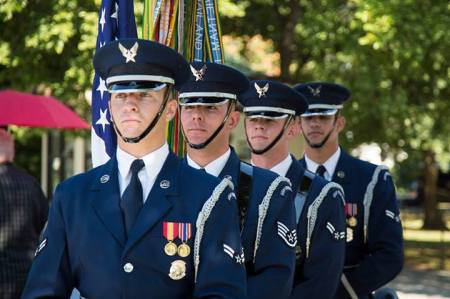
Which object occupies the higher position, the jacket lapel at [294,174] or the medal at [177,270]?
the jacket lapel at [294,174]

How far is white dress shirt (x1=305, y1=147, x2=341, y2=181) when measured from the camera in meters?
6.59

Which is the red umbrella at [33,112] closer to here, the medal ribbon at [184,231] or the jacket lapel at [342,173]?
the jacket lapel at [342,173]

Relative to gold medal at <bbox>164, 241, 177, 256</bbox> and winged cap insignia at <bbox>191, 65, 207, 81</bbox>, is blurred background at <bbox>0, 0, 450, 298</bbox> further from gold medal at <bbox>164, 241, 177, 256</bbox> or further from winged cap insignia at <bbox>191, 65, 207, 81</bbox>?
gold medal at <bbox>164, 241, 177, 256</bbox>

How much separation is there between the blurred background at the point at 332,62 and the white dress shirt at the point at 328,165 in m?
5.95

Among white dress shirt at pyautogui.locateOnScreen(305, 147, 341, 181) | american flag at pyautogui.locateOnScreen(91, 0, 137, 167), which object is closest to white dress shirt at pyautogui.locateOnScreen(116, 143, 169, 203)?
american flag at pyautogui.locateOnScreen(91, 0, 137, 167)

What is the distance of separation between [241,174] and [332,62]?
12332mm

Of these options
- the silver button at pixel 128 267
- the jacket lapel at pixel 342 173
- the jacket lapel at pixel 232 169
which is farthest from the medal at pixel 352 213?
the silver button at pixel 128 267

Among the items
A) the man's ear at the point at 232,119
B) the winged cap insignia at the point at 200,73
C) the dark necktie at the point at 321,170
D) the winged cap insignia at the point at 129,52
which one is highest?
the winged cap insignia at the point at 129,52

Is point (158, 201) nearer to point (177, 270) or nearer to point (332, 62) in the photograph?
point (177, 270)

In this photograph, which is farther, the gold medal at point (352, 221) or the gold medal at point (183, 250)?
the gold medal at point (352, 221)

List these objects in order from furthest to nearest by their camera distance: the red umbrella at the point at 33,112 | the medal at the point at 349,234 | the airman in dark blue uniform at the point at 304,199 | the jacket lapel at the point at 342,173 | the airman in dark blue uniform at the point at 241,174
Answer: the red umbrella at the point at 33,112 < the jacket lapel at the point at 342,173 < the medal at the point at 349,234 < the airman in dark blue uniform at the point at 304,199 < the airman in dark blue uniform at the point at 241,174

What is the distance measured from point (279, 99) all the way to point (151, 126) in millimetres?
2266

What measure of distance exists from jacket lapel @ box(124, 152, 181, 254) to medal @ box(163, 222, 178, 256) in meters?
0.04

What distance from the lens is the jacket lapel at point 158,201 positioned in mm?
3549
